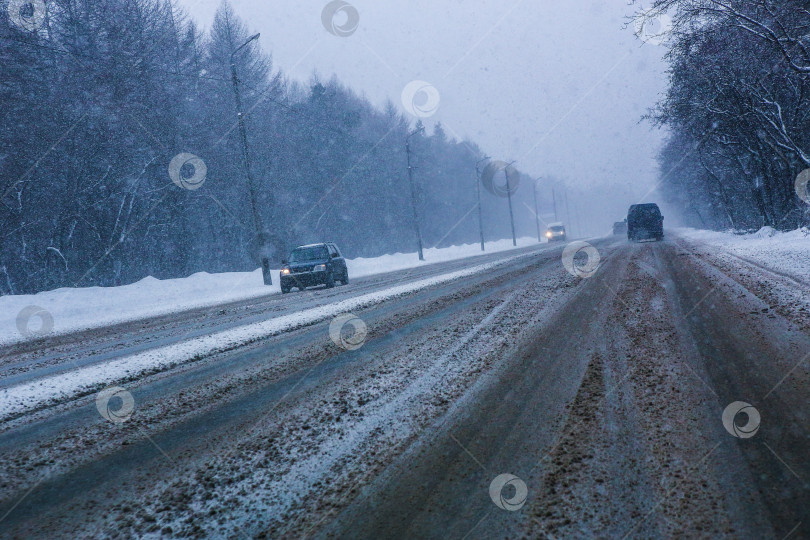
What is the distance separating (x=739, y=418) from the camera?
3.13 meters

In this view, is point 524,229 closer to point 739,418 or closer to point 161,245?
point 161,245

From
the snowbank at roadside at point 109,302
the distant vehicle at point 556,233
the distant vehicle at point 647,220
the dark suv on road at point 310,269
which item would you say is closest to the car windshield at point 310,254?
the dark suv on road at point 310,269

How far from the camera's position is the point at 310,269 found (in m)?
17.7

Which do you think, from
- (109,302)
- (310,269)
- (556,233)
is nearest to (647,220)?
(310,269)

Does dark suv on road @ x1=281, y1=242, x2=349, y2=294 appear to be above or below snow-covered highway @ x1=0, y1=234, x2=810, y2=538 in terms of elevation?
above

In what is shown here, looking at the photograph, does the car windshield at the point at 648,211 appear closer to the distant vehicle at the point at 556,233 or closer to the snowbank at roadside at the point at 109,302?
the snowbank at roadside at the point at 109,302

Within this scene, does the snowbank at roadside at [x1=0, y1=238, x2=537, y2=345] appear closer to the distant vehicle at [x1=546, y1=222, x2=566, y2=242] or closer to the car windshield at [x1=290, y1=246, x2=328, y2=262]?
the car windshield at [x1=290, y1=246, x2=328, y2=262]

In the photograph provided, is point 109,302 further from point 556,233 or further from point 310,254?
point 556,233

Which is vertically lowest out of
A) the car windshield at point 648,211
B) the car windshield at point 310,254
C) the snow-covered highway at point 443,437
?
the snow-covered highway at point 443,437

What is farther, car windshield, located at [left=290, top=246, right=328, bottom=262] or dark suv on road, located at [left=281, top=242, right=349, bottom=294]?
car windshield, located at [left=290, top=246, right=328, bottom=262]

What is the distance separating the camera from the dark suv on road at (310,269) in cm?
1762

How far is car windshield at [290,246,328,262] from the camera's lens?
720 inches

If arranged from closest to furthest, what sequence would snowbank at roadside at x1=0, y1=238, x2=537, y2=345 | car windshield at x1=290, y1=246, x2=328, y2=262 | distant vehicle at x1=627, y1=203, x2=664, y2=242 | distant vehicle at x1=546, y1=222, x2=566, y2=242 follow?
snowbank at roadside at x1=0, y1=238, x2=537, y2=345, car windshield at x1=290, y1=246, x2=328, y2=262, distant vehicle at x1=627, y1=203, x2=664, y2=242, distant vehicle at x1=546, y1=222, x2=566, y2=242

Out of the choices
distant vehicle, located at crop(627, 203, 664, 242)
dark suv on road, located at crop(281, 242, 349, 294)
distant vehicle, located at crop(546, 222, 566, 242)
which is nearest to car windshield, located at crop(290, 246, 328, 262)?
dark suv on road, located at crop(281, 242, 349, 294)
